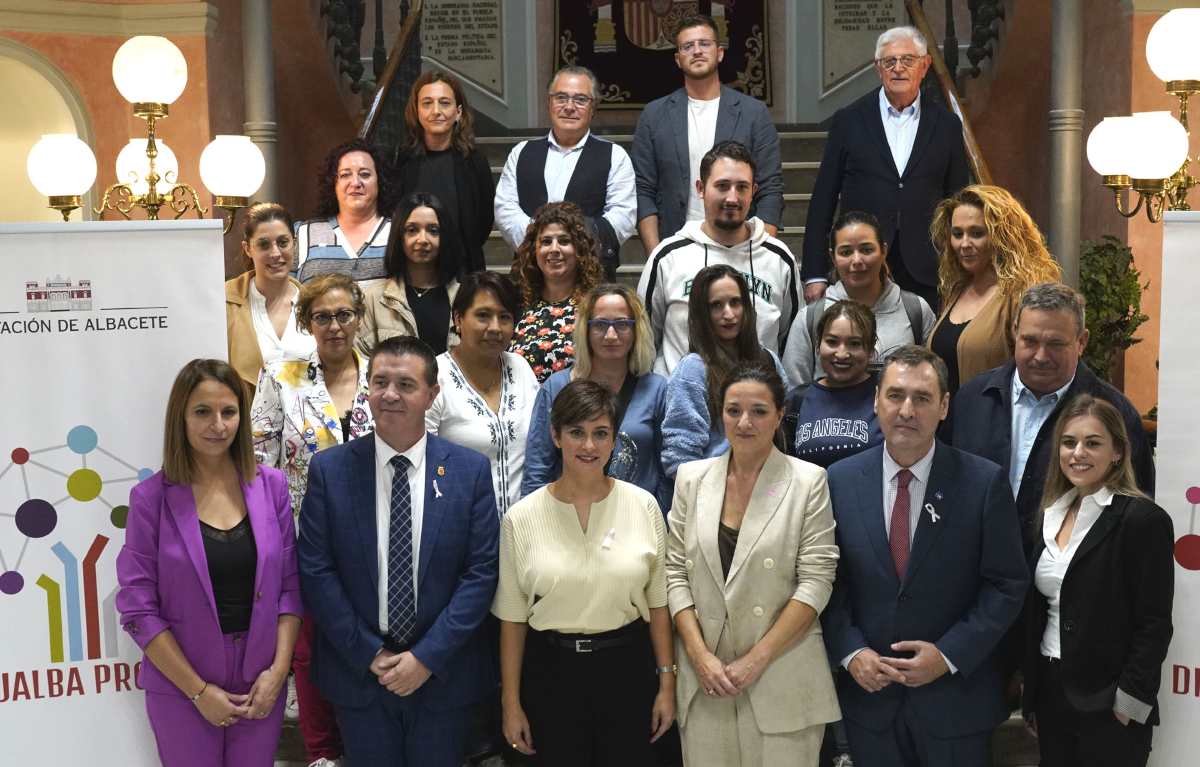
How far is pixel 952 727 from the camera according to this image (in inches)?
143

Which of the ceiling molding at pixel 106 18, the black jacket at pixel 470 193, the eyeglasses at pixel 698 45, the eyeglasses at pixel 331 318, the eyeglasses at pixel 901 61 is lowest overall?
the eyeglasses at pixel 331 318

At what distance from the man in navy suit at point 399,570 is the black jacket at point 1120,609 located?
61.3 inches

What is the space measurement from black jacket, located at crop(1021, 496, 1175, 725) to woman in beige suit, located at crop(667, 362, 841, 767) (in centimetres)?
63

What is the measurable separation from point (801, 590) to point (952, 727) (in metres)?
0.53

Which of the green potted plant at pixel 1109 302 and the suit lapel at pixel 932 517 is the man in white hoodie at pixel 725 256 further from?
the green potted plant at pixel 1109 302

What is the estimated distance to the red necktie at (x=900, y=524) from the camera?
3.69 metres

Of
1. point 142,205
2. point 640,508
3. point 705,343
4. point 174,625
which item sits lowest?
point 174,625

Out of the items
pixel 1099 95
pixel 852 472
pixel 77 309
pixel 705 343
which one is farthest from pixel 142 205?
pixel 1099 95

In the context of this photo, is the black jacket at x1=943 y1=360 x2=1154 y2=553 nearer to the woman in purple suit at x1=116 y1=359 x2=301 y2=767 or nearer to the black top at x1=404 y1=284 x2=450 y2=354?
the black top at x1=404 y1=284 x2=450 y2=354

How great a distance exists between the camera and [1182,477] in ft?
12.0

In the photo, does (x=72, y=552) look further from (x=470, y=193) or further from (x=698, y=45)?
(x=698, y=45)

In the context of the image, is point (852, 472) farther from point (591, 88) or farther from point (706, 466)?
point (591, 88)

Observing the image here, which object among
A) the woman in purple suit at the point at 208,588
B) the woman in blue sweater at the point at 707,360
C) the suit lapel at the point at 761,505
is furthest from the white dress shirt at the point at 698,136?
the woman in purple suit at the point at 208,588

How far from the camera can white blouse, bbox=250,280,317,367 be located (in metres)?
4.59
